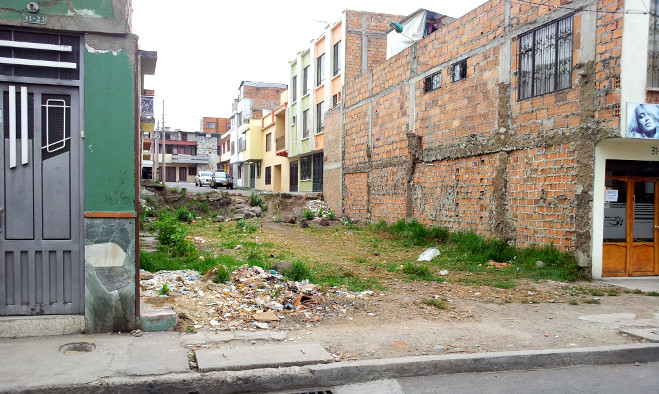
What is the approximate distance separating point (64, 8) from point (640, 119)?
919 cm

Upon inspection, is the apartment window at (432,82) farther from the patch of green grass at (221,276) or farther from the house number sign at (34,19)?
the house number sign at (34,19)

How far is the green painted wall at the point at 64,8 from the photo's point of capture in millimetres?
4767

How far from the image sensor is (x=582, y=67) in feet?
30.2

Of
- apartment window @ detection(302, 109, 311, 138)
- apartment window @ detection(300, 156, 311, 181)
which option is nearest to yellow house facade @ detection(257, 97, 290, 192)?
apartment window @ detection(300, 156, 311, 181)

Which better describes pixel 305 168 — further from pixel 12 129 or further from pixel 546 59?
pixel 12 129

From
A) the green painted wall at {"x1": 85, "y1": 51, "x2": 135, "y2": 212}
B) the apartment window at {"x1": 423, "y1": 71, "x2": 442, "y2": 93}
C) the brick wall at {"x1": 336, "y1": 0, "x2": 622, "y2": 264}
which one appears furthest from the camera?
the apartment window at {"x1": 423, "y1": 71, "x2": 442, "y2": 93}

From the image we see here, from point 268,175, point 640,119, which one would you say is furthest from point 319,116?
point 640,119

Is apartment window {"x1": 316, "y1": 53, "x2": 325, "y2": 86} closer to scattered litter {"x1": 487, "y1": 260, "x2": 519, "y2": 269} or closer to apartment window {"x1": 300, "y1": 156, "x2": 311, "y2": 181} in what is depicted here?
apartment window {"x1": 300, "y1": 156, "x2": 311, "y2": 181}

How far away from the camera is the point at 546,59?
1018 centimetres

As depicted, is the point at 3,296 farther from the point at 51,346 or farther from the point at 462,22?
the point at 462,22

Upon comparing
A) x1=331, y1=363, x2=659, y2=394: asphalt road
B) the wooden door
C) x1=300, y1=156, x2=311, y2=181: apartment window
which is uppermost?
x1=300, y1=156, x2=311, y2=181: apartment window

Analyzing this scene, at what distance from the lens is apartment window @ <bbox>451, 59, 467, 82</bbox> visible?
42.3ft

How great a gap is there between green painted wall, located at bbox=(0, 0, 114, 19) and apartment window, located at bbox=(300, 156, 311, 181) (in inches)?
1009

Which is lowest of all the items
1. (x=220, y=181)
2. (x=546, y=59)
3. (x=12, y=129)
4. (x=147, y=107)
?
(x=220, y=181)
